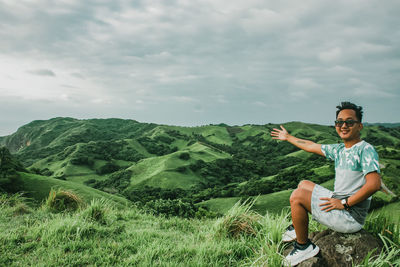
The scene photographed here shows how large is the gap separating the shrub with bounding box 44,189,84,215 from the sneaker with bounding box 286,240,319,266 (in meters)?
6.62

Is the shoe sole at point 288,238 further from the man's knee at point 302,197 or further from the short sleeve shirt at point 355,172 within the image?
the short sleeve shirt at point 355,172

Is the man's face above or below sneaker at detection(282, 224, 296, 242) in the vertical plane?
above

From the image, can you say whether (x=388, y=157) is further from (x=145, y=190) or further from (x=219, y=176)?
(x=145, y=190)

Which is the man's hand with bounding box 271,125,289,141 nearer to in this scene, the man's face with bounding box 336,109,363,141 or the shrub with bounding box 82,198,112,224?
the man's face with bounding box 336,109,363,141

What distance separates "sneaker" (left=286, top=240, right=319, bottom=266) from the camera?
3.57 m

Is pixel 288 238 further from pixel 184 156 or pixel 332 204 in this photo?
pixel 184 156

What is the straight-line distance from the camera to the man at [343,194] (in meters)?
3.27

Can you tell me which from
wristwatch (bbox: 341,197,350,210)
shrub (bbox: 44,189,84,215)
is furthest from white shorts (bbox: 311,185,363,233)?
shrub (bbox: 44,189,84,215)

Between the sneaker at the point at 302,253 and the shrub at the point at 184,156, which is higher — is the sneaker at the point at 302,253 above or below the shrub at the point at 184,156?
above

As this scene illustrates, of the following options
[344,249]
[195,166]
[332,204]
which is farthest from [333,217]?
[195,166]

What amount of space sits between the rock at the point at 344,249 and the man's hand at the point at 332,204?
0.77 meters

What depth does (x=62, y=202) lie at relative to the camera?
8000 mm

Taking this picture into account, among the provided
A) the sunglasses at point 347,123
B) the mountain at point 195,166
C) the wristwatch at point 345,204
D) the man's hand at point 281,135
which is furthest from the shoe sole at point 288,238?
the mountain at point 195,166

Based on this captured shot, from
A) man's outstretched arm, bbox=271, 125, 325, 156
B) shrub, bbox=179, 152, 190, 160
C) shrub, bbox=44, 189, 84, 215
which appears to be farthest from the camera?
shrub, bbox=179, 152, 190, 160
